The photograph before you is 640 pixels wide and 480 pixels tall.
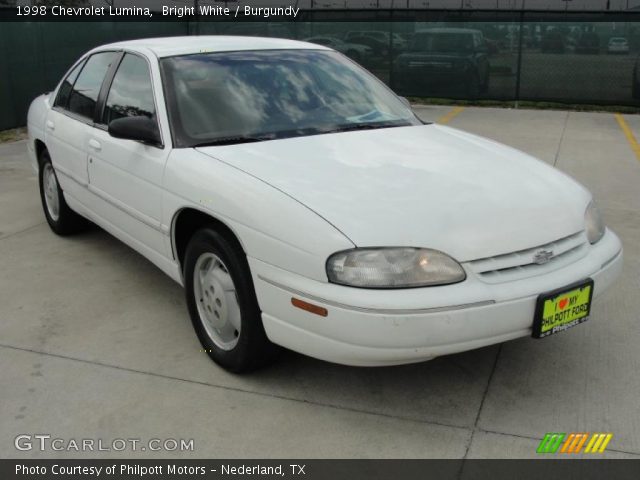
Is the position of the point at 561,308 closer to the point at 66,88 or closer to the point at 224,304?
the point at 224,304

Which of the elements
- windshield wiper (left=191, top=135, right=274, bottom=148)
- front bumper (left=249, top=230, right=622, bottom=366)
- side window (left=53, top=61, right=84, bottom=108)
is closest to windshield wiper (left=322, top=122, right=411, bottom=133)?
windshield wiper (left=191, top=135, right=274, bottom=148)

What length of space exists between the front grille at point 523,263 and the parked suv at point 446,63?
12.2m

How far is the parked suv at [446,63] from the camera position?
48.0ft

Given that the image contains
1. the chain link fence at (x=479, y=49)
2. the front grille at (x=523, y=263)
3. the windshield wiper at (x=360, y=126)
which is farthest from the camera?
the chain link fence at (x=479, y=49)

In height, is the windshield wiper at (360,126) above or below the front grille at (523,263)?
above

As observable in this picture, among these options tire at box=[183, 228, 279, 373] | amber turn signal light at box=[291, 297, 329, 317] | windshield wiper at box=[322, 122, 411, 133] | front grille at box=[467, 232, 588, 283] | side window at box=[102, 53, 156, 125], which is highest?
side window at box=[102, 53, 156, 125]

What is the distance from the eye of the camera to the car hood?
2.77 meters

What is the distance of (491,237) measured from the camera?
280cm

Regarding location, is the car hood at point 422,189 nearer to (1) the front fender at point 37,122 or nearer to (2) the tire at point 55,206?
(2) the tire at point 55,206

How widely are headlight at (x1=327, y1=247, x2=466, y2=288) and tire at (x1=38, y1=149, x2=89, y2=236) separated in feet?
10.9

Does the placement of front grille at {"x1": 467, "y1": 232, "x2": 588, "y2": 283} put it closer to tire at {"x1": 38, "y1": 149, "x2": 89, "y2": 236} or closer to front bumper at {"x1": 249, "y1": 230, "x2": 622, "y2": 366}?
front bumper at {"x1": 249, "y1": 230, "x2": 622, "y2": 366}

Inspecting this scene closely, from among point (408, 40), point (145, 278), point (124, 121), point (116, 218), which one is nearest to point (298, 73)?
point (124, 121)

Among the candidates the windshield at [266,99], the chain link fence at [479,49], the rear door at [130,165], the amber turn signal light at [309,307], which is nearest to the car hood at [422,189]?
the windshield at [266,99]

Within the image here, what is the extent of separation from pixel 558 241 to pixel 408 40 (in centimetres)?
1298
